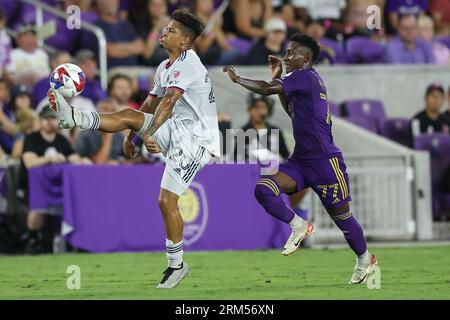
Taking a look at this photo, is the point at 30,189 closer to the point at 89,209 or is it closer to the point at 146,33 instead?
the point at 89,209

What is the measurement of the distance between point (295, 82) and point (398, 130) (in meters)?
8.98

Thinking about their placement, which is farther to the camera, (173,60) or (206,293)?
(173,60)

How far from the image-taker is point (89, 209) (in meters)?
16.2

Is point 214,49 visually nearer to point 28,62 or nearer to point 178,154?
point 28,62

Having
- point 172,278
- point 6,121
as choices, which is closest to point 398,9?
point 6,121

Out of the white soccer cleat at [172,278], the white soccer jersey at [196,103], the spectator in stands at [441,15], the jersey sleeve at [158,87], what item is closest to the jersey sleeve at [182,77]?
the white soccer jersey at [196,103]

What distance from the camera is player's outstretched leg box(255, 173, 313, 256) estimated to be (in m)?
11.2

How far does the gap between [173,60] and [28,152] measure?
5717mm

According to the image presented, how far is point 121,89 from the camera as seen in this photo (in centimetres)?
1825

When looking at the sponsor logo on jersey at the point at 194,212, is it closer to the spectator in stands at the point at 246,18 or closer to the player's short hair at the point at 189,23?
the player's short hair at the point at 189,23

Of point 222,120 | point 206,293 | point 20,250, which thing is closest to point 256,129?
point 222,120

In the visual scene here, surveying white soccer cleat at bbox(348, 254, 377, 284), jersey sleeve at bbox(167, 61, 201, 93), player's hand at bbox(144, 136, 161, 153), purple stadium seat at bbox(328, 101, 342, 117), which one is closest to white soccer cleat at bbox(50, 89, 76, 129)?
player's hand at bbox(144, 136, 161, 153)

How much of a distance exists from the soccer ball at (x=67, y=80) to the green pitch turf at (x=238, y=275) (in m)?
1.80

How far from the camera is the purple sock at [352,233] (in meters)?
11.3
